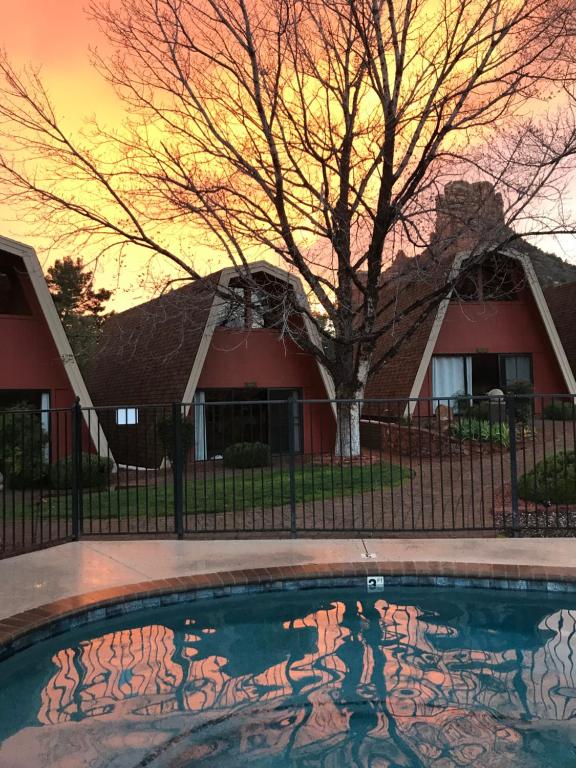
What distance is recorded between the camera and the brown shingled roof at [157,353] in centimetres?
1770

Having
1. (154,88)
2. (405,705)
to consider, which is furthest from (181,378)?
(405,705)

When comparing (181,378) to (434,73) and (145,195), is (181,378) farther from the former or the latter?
(434,73)

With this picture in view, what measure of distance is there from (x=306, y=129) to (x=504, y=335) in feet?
37.4

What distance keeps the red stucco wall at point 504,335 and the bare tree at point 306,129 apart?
218 inches

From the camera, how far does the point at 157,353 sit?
20.5 metres

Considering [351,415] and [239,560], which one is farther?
[351,415]

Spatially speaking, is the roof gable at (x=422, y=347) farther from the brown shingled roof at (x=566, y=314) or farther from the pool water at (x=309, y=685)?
the pool water at (x=309, y=685)

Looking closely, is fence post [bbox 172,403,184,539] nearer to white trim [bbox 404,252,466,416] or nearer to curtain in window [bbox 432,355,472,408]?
white trim [bbox 404,252,466,416]

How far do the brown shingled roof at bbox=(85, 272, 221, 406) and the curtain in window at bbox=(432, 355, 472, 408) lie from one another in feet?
29.4

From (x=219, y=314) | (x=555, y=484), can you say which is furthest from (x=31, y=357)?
(x=555, y=484)

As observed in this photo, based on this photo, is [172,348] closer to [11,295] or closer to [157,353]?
[157,353]

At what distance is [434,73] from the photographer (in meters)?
14.8

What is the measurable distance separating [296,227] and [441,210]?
3.63m

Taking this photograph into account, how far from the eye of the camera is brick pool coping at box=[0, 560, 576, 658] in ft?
19.2
